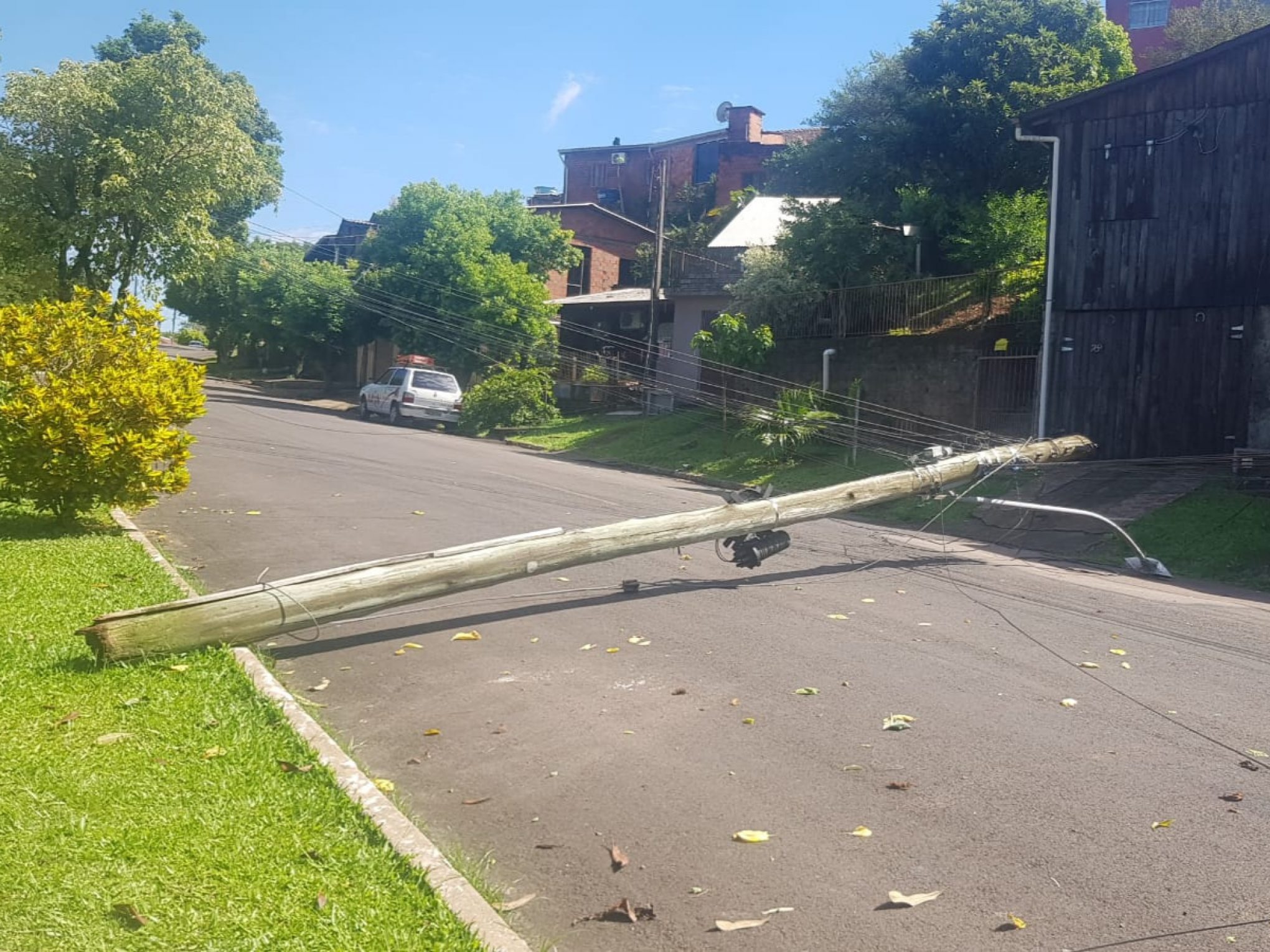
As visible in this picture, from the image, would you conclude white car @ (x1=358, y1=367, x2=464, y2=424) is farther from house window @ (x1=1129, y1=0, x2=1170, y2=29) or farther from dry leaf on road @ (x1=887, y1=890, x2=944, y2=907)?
house window @ (x1=1129, y1=0, x2=1170, y2=29)

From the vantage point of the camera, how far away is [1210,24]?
31797mm

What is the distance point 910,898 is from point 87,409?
9.46 m

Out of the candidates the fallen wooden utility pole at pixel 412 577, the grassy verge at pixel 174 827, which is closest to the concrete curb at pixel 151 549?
the fallen wooden utility pole at pixel 412 577

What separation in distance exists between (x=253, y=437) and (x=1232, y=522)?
18.4 m

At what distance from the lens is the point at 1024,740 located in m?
5.96

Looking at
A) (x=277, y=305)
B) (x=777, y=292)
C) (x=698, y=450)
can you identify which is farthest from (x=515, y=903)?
(x=277, y=305)

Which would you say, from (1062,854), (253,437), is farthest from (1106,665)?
(253,437)

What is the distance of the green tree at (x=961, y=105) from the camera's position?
2553 cm

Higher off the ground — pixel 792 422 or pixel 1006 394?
pixel 1006 394

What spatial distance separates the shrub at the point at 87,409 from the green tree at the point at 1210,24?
28817 millimetres

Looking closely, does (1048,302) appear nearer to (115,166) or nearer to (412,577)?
(412,577)

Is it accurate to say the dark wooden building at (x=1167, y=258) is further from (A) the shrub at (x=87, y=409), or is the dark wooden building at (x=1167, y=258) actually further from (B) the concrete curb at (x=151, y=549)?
(B) the concrete curb at (x=151, y=549)

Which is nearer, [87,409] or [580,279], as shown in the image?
[87,409]

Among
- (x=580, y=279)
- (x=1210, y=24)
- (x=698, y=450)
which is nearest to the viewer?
(x=698, y=450)
